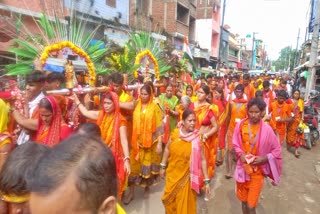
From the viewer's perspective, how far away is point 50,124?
113 inches

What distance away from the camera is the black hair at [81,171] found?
823 millimetres

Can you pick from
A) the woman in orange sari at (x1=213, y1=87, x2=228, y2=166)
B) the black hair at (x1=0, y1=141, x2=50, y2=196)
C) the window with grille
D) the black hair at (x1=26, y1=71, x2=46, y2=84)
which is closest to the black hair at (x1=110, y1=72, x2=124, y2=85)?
the black hair at (x1=26, y1=71, x2=46, y2=84)

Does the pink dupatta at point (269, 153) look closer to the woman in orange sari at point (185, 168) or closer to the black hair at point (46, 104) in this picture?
the woman in orange sari at point (185, 168)

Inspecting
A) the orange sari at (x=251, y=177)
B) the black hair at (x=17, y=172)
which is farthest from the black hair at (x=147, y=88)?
the black hair at (x=17, y=172)

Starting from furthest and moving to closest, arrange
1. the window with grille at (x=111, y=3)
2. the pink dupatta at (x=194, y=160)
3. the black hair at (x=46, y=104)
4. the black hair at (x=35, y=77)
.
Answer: the window with grille at (x=111, y=3) < the pink dupatta at (x=194, y=160) < the black hair at (x=35, y=77) < the black hair at (x=46, y=104)

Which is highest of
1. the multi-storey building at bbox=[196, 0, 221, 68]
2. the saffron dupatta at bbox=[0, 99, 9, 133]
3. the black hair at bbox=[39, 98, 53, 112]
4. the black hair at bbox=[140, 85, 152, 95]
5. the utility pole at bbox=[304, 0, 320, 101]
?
the multi-storey building at bbox=[196, 0, 221, 68]

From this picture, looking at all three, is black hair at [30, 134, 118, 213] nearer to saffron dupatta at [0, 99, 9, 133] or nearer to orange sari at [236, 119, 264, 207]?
saffron dupatta at [0, 99, 9, 133]

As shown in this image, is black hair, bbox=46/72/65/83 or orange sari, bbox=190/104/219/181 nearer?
black hair, bbox=46/72/65/83

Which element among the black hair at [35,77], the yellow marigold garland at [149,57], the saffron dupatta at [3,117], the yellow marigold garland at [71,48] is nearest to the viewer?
the saffron dupatta at [3,117]

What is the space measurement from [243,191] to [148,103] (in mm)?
1888

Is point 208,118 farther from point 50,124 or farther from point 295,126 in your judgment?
point 295,126

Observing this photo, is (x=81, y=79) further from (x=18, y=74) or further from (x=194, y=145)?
(x=194, y=145)

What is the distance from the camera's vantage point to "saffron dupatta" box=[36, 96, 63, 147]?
2.81m

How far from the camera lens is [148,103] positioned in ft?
15.4
